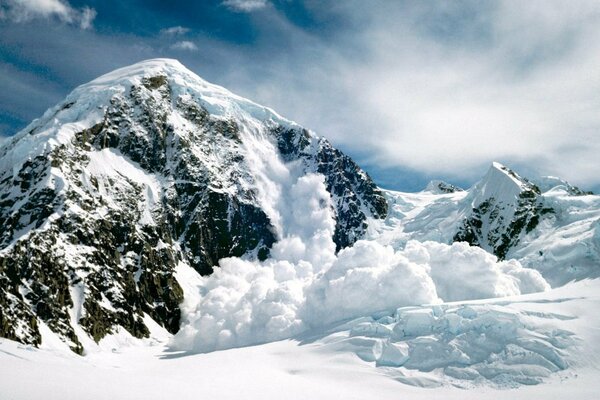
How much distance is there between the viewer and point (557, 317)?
113438mm

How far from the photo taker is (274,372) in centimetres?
11688

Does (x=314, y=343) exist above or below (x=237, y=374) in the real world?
above

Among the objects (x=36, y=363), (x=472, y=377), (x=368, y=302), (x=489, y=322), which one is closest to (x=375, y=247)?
(x=368, y=302)

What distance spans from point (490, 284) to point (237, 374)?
294ft

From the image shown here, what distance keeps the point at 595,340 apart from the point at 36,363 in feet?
324

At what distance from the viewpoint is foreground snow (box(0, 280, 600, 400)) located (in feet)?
292

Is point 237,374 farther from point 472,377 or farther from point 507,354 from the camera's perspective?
point 507,354

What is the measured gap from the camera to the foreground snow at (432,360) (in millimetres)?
89125

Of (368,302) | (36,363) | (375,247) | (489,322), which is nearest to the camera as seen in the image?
(36,363)

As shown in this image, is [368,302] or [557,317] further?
[368,302]

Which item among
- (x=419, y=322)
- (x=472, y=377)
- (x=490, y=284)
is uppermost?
(x=490, y=284)

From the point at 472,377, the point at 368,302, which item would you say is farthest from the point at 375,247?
the point at 472,377

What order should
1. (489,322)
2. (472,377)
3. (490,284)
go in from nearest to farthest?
(472,377), (489,322), (490,284)

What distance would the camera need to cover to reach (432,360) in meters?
108
